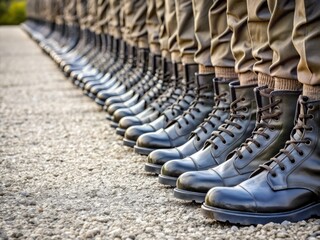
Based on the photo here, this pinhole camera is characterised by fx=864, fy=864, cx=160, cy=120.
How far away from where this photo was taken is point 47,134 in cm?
435

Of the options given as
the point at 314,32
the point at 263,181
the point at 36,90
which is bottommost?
the point at 36,90

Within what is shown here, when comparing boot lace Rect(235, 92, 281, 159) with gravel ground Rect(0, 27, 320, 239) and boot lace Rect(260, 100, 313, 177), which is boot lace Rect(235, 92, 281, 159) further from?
gravel ground Rect(0, 27, 320, 239)

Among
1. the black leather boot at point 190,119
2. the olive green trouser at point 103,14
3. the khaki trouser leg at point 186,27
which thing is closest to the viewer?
the black leather boot at point 190,119

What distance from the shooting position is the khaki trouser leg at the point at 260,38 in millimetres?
2619

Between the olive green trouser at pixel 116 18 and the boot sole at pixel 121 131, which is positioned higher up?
the olive green trouser at pixel 116 18

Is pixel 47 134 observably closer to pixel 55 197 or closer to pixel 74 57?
pixel 55 197

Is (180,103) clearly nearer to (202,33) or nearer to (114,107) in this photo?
(202,33)

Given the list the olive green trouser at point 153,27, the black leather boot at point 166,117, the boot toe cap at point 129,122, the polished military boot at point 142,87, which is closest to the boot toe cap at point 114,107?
the polished military boot at point 142,87

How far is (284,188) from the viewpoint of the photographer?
7.68ft

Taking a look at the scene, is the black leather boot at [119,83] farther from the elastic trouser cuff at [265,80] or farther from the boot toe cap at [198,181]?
the boot toe cap at [198,181]

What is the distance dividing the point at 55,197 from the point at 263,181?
762mm

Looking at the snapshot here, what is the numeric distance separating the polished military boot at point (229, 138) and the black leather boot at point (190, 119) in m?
0.45

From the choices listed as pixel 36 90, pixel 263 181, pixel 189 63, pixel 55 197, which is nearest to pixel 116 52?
pixel 36 90

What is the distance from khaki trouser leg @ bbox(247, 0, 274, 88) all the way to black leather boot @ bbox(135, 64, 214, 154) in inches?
21.2
